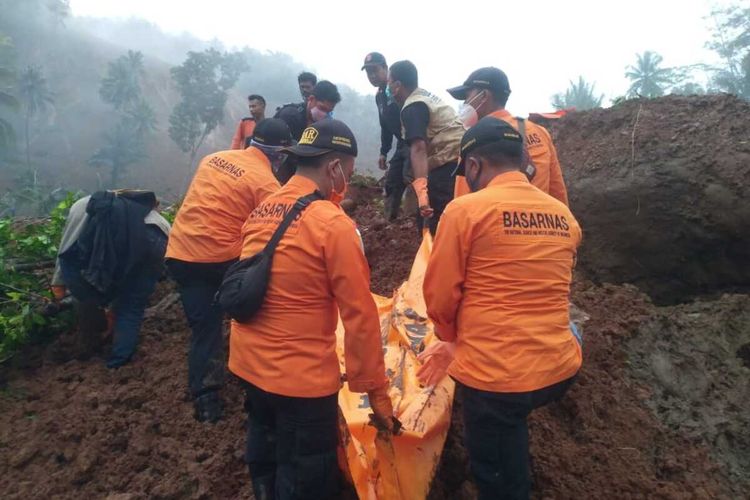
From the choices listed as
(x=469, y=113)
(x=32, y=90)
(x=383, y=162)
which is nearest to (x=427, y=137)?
(x=469, y=113)

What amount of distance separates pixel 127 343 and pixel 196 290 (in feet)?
3.90

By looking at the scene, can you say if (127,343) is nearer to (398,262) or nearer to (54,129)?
(398,262)

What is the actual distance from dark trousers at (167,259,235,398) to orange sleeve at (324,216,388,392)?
1.63 meters

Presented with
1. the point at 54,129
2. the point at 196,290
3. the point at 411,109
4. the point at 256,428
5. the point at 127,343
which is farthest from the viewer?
the point at 54,129

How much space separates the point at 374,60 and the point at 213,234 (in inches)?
104

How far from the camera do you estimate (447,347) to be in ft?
8.02

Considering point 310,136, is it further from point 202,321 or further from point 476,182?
point 202,321

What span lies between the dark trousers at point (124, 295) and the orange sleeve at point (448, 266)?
292 cm

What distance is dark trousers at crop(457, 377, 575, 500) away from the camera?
2020 millimetres

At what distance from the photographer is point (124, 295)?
14.0 ft

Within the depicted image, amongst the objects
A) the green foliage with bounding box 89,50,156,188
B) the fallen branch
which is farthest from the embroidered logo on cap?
the green foliage with bounding box 89,50,156,188

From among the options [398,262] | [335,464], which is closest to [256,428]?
[335,464]

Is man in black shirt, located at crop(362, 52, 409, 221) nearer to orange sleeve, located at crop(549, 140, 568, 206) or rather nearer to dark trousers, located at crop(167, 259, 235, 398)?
orange sleeve, located at crop(549, 140, 568, 206)

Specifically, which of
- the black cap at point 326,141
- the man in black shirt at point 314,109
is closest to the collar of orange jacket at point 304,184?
the black cap at point 326,141
